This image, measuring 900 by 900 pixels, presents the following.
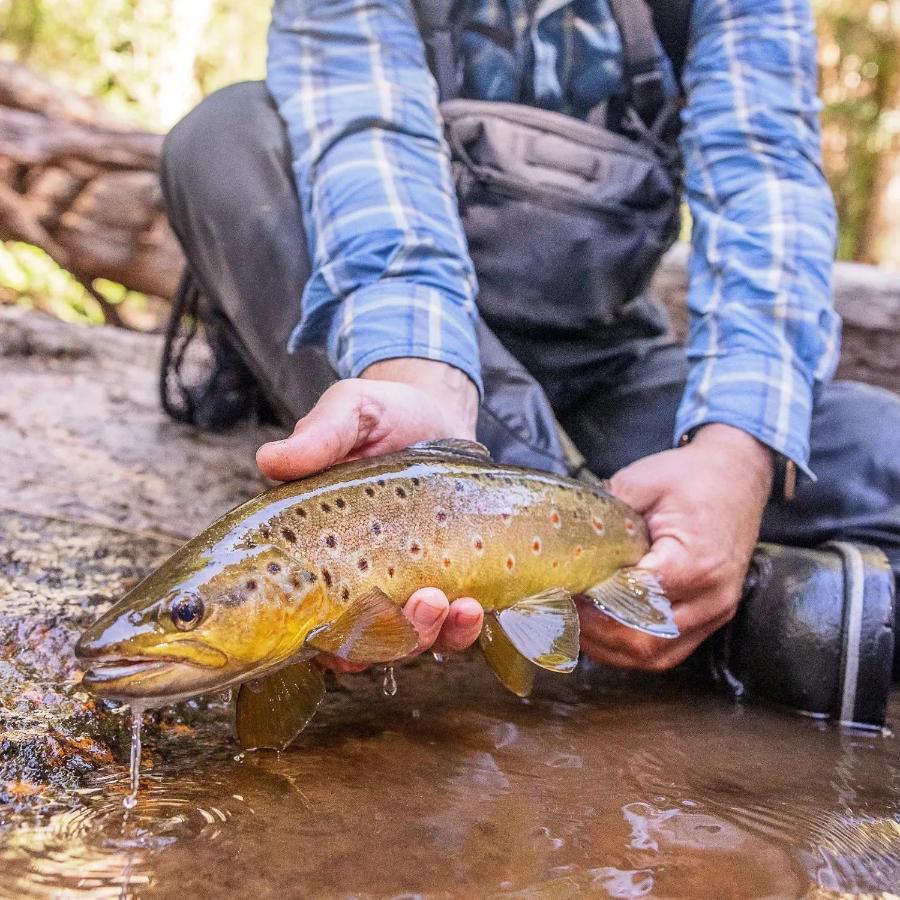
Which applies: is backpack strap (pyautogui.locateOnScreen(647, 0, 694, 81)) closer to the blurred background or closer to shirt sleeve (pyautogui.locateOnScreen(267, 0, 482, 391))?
shirt sleeve (pyautogui.locateOnScreen(267, 0, 482, 391))

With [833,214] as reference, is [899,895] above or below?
below

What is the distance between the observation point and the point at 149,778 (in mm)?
1363

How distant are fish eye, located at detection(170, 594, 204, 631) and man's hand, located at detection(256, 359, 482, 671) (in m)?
0.24

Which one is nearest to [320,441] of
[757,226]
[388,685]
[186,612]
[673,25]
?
[186,612]

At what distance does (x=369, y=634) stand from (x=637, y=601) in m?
0.59

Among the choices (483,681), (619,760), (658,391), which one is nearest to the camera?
(619,760)

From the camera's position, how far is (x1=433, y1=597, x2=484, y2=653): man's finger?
1451mm

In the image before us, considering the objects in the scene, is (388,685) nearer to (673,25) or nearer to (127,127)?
(673,25)

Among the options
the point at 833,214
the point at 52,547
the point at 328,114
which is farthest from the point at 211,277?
the point at 833,214

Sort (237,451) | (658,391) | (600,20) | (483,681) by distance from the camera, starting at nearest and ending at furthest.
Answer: (483,681), (600,20), (658,391), (237,451)

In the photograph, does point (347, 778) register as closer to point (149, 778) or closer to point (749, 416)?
point (149, 778)

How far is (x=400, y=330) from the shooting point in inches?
75.3

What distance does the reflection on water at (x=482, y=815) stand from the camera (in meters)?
1.14

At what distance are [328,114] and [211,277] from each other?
522 mm
